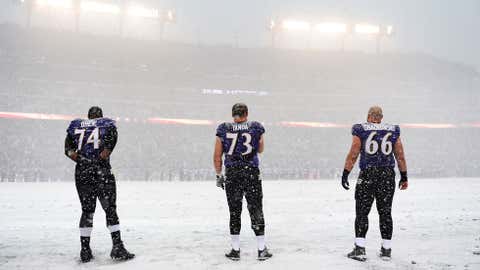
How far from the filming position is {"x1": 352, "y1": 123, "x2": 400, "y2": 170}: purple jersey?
4359 millimetres

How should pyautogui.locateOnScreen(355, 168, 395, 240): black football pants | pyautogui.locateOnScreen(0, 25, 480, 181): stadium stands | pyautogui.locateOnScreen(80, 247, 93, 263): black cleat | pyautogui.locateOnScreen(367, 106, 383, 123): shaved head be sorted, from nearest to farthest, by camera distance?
1. pyautogui.locateOnScreen(80, 247, 93, 263): black cleat
2. pyautogui.locateOnScreen(355, 168, 395, 240): black football pants
3. pyautogui.locateOnScreen(367, 106, 383, 123): shaved head
4. pyautogui.locateOnScreen(0, 25, 480, 181): stadium stands

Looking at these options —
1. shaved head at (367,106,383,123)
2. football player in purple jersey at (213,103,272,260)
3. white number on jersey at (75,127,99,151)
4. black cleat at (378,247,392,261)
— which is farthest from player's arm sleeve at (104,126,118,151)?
black cleat at (378,247,392,261)

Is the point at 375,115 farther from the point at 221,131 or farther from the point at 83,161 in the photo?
the point at 83,161

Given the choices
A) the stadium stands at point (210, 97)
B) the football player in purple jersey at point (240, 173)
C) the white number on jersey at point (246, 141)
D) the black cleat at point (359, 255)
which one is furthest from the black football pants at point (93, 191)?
the stadium stands at point (210, 97)

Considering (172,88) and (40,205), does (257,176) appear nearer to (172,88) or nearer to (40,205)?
(40,205)

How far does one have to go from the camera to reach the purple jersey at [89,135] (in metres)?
4.35

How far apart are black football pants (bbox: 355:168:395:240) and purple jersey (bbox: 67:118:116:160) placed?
325cm

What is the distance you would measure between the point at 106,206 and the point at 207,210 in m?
4.54

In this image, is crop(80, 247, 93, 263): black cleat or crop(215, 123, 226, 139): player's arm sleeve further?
crop(215, 123, 226, 139): player's arm sleeve

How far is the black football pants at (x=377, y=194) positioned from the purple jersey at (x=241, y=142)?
4.47 ft

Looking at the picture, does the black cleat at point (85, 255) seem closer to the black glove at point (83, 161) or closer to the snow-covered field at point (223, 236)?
the snow-covered field at point (223, 236)

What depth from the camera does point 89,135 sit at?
14.3 feet

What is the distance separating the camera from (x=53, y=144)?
29609 millimetres

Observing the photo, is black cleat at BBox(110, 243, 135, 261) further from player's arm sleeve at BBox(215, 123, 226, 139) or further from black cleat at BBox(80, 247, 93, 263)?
player's arm sleeve at BBox(215, 123, 226, 139)
